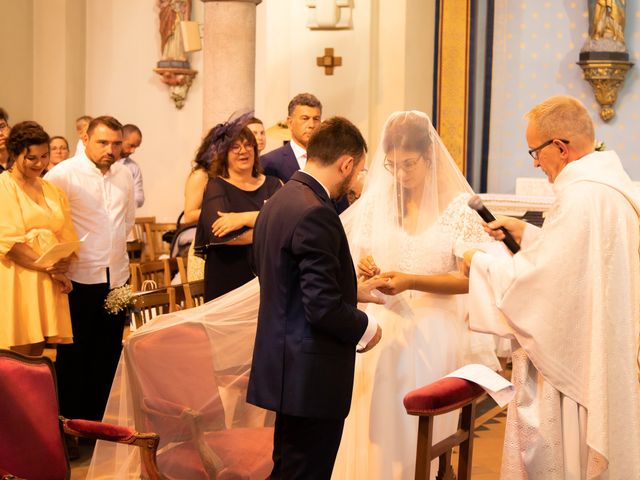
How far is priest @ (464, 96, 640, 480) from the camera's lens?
352 cm

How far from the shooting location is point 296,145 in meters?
6.10

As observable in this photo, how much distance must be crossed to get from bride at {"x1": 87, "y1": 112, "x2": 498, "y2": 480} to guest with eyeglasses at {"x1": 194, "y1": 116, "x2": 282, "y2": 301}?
967 millimetres

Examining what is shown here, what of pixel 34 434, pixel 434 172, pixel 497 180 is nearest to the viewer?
pixel 34 434

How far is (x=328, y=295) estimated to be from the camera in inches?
125

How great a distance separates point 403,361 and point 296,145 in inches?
93.3

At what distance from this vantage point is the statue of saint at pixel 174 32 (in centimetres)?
1216

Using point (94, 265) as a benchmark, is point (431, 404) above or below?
below

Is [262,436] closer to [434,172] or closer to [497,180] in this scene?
[434,172]

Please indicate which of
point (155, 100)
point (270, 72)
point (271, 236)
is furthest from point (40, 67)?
point (271, 236)

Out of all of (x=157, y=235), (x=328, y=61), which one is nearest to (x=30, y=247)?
(x=328, y=61)

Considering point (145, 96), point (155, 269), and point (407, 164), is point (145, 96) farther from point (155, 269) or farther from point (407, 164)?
point (407, 164)

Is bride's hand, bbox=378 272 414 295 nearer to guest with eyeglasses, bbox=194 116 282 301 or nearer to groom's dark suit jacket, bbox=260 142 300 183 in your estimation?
guest with eyeglasses, bbox=194 116 282 301

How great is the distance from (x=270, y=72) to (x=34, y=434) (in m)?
6.40

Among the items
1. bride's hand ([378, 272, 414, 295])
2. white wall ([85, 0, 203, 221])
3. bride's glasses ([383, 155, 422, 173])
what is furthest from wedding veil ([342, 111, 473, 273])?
white wall ([85, 0, 203, 221])
